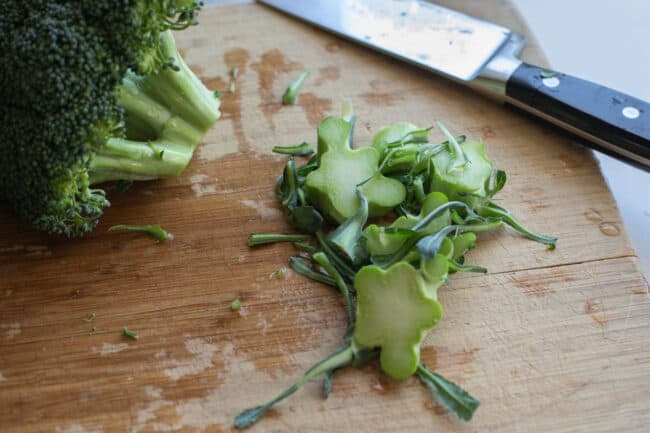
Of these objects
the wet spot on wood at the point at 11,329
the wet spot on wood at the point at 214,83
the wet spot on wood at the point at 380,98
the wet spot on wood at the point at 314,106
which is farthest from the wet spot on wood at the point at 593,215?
the wet spot on wood at the point at 11,329

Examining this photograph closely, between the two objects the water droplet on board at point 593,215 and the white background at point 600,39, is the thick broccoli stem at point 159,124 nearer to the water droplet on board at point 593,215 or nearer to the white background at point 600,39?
the white background at point 600,39

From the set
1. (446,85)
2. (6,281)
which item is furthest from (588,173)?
(6,281)

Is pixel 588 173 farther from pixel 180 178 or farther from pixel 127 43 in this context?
pixel 127 43

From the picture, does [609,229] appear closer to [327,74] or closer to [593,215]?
[593,215]

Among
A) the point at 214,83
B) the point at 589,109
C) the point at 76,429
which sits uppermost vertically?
the point at 589,109

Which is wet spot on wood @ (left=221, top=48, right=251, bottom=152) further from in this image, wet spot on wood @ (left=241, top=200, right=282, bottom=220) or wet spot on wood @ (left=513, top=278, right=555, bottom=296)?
wet spot on wood @ (left=513, top=278, right=555, bottom=296)

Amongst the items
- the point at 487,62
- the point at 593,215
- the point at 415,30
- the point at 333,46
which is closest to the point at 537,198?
the point at 593,215

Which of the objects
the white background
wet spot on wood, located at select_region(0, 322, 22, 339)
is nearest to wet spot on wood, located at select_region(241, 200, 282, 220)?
wet spot on wood, located at select_region(0, 322, 22, 339)
